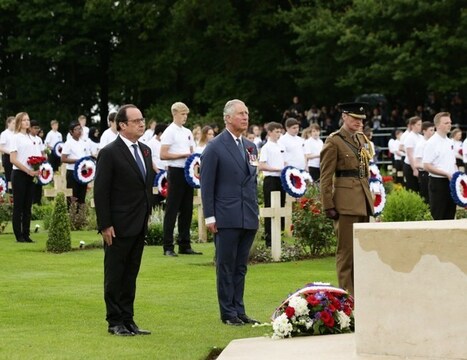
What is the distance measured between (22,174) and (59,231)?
1.74 metres

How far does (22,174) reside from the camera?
20203 mm

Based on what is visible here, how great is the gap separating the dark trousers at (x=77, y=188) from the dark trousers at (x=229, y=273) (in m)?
12.3

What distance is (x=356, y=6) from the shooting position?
45.8 metres

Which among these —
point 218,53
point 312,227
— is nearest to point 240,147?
point 312,227

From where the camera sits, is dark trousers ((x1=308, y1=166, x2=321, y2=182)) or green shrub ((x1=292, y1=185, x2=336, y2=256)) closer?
green shrub ((x1=292, y1=185, x2=336, y2=256))

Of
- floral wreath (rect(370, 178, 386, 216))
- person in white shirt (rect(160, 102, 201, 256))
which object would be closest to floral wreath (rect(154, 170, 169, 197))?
person in white shirt (rect(160, 102, 201, 256))

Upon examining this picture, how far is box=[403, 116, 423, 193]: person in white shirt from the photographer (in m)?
25.8

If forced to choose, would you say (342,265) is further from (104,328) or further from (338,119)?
(338,119)

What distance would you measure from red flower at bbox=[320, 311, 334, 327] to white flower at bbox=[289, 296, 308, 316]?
15cm

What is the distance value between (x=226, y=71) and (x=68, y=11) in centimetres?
794

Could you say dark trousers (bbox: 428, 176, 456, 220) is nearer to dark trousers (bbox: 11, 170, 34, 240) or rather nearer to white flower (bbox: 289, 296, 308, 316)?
dark trousers (bbox: 11, 170, 34, 240)

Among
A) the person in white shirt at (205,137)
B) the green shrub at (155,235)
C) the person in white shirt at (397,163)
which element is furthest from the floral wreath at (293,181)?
the person in white shirt at (397,163)

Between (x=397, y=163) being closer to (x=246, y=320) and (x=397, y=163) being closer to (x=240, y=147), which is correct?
(x=240, y=147)

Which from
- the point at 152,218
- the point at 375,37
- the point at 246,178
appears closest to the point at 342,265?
the point at 246,178
